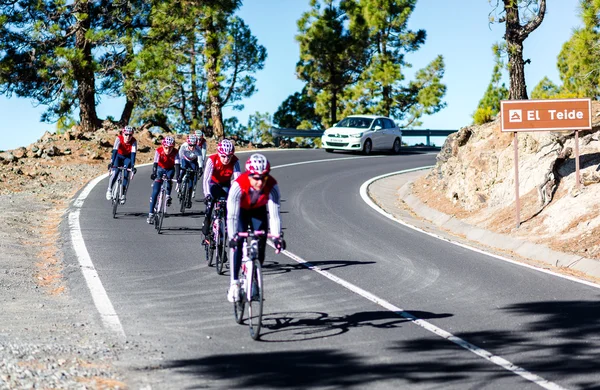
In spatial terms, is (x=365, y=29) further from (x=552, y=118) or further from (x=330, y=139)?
(x=552, y=118)

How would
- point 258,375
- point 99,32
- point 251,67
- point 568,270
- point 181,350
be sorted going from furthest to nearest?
1. point 251,67
2. point 99,32
3. point 568,270
4. point 181,350
5. point 258,375

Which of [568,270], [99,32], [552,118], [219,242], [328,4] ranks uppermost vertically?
[328,4]

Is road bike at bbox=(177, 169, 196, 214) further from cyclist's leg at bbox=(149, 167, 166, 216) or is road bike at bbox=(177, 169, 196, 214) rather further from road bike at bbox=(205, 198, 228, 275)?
road bike at bbox=(205, 198, 228, 275)

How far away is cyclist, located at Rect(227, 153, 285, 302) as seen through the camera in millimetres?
9094

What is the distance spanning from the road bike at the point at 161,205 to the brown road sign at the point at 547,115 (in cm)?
668

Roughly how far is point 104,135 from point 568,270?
2380cm

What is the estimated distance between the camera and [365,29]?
58.8 m

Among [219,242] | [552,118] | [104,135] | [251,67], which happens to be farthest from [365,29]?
[219,242]

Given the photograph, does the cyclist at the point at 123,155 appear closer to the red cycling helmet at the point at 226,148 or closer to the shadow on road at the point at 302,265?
the shadow on road at the point at 302,265

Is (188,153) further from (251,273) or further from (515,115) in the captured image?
(251,273)

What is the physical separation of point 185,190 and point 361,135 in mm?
18926

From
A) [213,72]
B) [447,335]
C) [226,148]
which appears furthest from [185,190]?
[213,72]

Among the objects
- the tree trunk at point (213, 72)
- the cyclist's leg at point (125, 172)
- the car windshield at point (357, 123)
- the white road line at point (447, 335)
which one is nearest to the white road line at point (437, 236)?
the white road line at point (447, 335)

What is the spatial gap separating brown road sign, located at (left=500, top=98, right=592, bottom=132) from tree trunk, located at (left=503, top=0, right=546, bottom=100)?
5852 mm
